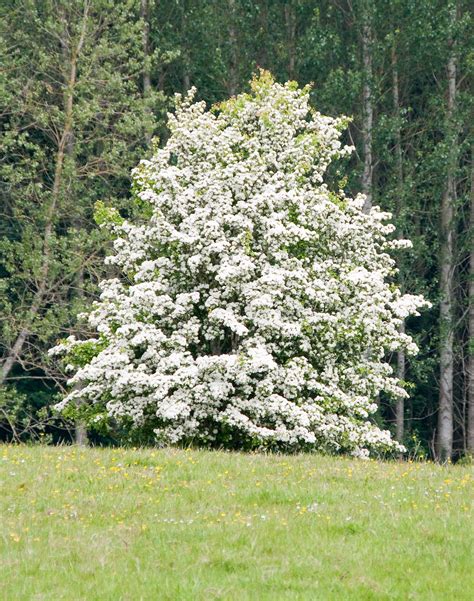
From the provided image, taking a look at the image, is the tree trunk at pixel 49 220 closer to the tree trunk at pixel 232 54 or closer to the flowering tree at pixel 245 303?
the tree trunk at pixel 232 54

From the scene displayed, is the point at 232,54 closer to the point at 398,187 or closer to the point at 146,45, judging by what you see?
the point at 146,45

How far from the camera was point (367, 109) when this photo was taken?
39.7 m

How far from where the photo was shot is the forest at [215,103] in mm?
36812

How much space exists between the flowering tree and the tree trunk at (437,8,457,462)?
1111cm

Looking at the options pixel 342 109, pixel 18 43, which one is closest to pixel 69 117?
pixel 18 43

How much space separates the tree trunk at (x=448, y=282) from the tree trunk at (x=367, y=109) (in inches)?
111

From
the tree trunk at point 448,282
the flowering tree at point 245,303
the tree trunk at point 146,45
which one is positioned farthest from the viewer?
the tree trunk at point 146,45

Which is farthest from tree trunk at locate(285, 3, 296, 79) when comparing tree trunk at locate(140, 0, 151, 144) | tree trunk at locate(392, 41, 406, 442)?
tree trunk at locate(140, 0, 151, 144)

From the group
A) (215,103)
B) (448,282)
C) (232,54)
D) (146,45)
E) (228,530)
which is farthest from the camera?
(146,45)

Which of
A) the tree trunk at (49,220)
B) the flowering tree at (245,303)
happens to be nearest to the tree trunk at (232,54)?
the tree trunk at (49,220)

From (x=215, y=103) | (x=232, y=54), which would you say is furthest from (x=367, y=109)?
(x=215, y=103)

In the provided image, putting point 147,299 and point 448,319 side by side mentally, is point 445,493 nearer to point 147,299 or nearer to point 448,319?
point 147,299

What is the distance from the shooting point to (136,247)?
87.7 feet

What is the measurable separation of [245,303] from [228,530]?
12.6 m
